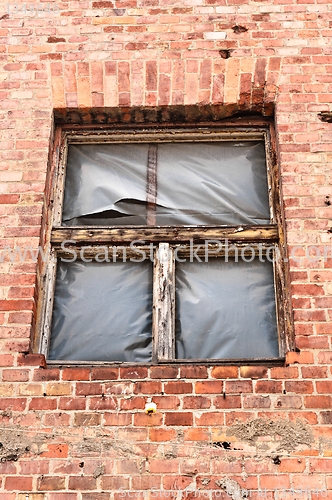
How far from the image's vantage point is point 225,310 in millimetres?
4223

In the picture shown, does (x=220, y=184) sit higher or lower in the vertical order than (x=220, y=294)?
higher

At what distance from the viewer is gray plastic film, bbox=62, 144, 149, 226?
4.59 meters

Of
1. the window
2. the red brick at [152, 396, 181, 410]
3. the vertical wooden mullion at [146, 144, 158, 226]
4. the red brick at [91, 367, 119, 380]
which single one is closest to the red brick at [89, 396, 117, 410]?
the red brick at [91, 367, 119, 380]

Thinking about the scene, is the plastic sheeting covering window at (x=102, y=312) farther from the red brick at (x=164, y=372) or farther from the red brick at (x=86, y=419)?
the red brick at (x=86, y=419)

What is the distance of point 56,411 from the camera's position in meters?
3.71

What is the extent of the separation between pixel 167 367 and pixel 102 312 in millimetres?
647

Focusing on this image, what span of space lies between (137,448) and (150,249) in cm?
133

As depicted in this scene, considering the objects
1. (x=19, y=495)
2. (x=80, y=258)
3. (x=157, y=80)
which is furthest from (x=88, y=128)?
(x=19, y=495)

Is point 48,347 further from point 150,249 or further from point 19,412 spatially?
point 150,249

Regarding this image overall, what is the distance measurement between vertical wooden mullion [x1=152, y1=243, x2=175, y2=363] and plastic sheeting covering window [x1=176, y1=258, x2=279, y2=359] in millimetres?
61

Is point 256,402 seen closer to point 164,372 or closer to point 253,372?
point 253,372

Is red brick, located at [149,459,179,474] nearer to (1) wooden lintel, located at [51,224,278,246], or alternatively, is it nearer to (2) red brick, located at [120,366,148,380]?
(2) red brick, located at [120,366,148,380]

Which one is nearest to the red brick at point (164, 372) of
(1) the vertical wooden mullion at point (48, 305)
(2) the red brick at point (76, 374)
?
(2) the red brick at point (76, 374)

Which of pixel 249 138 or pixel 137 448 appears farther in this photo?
pixel 249 138
